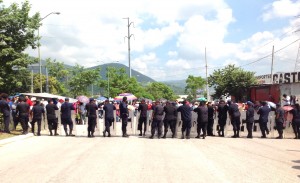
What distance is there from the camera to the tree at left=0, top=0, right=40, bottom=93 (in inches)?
1006

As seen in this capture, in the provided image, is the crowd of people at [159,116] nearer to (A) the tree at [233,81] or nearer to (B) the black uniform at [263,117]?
(B) the black uniform at [263,117]

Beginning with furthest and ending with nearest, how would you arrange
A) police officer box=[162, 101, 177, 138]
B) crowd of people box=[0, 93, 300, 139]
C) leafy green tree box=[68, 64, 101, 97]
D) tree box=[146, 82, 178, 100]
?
tree box=[146, 82, 178, 100], leafy green tree box=[68, 64, 101, 97], police officer box=[162, 101, 177, 138], crowd of people box=[0, 93, 300, 139]

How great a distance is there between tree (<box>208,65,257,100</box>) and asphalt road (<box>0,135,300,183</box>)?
3531 cm

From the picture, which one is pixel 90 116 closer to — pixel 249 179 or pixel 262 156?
pixel 262 156

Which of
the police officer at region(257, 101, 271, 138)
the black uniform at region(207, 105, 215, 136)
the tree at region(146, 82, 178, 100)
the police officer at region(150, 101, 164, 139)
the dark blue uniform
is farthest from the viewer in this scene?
the tree at region(146, 82, 178, 100)

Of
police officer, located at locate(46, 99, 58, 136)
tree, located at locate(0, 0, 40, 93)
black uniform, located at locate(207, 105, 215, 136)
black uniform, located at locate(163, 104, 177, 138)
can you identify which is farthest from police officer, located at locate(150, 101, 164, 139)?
tree, located at locate(0, 0, 40, 93)

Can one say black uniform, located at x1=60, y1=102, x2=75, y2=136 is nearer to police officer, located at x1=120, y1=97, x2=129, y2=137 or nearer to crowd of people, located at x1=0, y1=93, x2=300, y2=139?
crowd of people, located at x1=0, y1=93, x2=300, y2=139

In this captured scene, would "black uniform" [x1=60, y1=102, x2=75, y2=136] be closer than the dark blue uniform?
Yes

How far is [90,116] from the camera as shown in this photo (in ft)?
61.8

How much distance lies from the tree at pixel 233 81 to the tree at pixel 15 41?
2992cm

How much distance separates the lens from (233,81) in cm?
5138

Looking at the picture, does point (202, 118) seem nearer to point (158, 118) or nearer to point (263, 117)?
point (158, 118)

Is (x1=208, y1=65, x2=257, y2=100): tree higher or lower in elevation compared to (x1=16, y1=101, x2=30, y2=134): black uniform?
higher

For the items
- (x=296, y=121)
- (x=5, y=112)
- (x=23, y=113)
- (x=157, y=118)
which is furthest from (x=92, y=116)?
(x=296, y=121)
